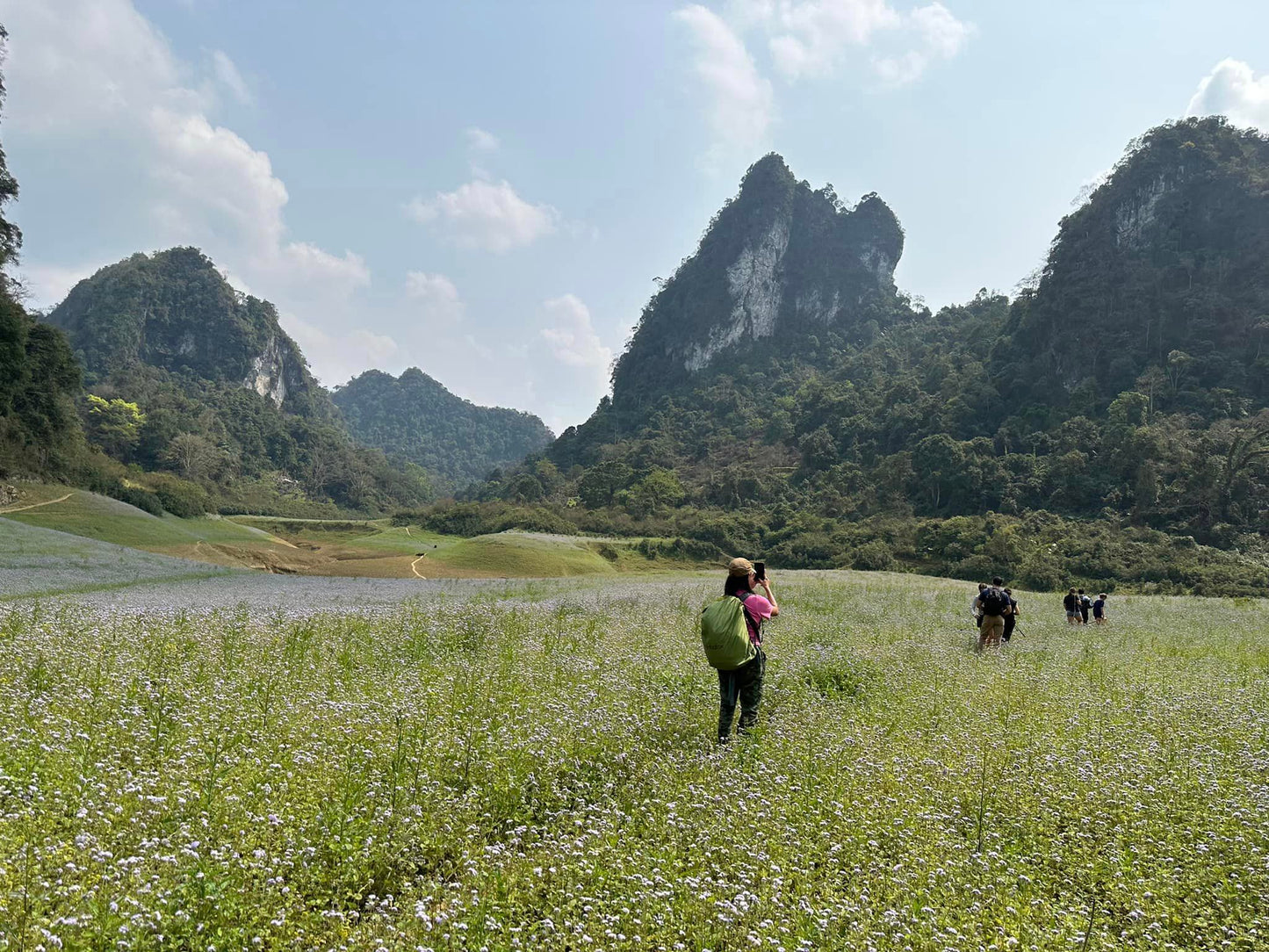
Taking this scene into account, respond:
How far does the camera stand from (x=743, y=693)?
7.77 meters

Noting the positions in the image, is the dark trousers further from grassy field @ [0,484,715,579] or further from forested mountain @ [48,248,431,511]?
forested mountain @ [48,248,431,511]

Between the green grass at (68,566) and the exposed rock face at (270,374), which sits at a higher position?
the exposed rock face at (270,374)

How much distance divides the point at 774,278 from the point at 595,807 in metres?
161

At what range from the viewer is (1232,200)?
7838 centimetres

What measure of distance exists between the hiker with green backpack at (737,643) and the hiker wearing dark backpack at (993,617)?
31.3 feet

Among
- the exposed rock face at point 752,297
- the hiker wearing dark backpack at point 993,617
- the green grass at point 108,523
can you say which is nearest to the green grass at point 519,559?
the green grass at point 108,523

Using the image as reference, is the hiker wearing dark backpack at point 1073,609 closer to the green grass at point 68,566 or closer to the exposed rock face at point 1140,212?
the green grass at point 68,566

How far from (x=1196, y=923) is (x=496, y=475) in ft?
475

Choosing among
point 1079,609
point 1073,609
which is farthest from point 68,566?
point 1079,609

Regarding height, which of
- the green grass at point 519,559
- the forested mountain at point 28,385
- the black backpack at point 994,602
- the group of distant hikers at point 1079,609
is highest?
the forested mountain at point 28,385

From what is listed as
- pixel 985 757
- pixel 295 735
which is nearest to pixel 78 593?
pixel 295 735

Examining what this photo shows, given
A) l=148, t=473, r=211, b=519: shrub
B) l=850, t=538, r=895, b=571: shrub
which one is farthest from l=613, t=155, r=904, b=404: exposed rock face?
l=148, t=473, r=211, b=519: shrub

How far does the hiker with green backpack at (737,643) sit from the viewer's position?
24.0ft

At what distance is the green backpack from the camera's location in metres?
7.30
